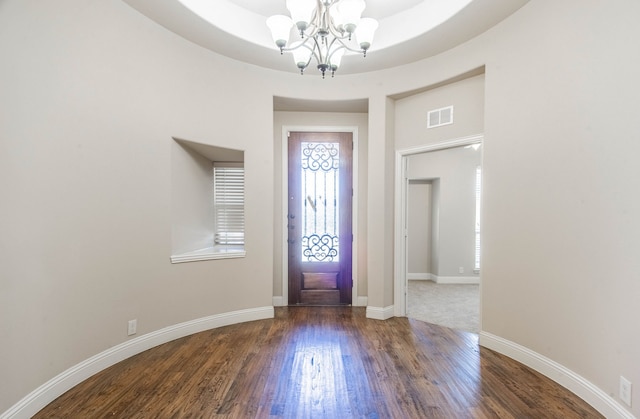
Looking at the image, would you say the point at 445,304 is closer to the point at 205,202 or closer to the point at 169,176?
the point at 205,202

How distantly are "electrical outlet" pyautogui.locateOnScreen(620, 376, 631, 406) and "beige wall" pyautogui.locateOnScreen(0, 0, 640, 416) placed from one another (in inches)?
1.7

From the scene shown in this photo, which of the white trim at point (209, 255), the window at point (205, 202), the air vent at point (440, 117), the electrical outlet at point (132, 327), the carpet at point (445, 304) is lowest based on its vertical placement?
the carpet at point (445, 304)

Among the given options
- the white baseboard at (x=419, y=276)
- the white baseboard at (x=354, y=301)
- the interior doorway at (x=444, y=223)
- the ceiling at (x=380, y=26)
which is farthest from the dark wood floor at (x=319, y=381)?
the ceiling at (x=380, y=26)

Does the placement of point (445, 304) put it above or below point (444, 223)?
below

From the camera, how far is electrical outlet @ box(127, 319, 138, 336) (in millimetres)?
2572

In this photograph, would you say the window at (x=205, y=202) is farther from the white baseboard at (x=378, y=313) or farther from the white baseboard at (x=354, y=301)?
the white baseboard at (x=378, y=313)

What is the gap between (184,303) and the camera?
119 inches

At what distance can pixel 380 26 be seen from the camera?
3186 millimetres

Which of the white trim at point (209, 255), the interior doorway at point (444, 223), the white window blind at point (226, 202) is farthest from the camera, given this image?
the interior doorway at point (444, 223)

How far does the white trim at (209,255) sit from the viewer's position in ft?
9.80

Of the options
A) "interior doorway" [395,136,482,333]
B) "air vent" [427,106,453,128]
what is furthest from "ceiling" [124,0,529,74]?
"interior doorway" [395,136,482,333]

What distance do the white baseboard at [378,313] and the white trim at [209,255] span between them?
5.62 ft

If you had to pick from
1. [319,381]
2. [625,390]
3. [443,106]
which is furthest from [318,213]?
[625,390]

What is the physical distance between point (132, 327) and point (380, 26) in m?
3.94
